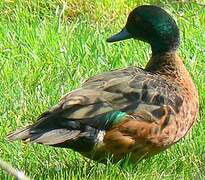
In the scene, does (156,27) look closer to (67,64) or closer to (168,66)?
(168,66)

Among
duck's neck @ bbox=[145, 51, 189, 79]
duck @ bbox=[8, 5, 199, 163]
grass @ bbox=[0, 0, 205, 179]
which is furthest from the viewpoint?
duck's neck @ bbox=[145, 51, 189, 79]

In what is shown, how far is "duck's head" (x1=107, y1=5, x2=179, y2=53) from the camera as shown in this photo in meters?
4.58

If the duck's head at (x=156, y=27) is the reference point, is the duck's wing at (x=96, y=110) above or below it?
below

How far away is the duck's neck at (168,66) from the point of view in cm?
452

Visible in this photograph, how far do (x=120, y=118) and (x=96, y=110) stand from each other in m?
0.12

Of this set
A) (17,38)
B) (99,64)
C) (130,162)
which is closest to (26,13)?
(17,38)

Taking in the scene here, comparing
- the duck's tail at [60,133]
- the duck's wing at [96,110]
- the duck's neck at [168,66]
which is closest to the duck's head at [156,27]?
the duck's neck at [168,66]

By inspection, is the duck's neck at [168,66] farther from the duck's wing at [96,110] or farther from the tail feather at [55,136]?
the tail feather at [55,136]

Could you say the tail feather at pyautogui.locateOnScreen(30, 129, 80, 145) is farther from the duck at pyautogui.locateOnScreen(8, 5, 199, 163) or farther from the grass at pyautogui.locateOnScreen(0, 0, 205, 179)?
the grass at pyautogui.locateOnScreen(0, 0, 205, 179)

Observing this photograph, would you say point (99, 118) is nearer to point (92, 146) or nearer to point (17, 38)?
point (92, 146)

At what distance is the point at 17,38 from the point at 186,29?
1.20 meters

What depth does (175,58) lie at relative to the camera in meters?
4.60

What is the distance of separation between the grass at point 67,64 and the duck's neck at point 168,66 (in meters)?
0.24

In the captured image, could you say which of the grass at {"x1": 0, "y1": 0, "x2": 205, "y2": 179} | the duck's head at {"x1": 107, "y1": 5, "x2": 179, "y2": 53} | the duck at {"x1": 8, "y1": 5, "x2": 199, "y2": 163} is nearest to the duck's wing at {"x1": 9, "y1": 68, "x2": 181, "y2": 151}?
the duck at {"x1": 8, "y1": 5, "x2": 199, "y2": 163}
